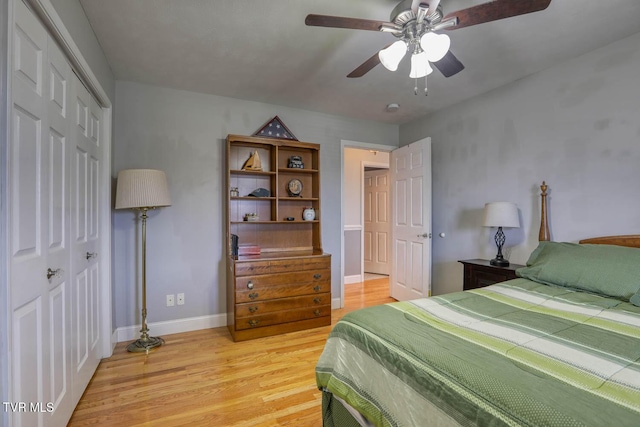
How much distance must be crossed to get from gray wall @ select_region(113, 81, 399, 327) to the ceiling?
0.65 ft

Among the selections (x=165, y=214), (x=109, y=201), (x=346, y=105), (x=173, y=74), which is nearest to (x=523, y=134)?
(x=346, y=105)

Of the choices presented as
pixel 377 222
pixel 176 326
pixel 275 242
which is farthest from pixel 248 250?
pixel 377 222

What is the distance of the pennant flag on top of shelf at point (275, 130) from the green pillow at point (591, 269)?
255 centimetres

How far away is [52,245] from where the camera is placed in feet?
5.03

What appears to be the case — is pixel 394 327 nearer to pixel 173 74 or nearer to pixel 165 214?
pixel 165 214

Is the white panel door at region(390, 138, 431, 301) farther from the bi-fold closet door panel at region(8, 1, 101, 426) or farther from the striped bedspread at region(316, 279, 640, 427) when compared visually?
the bi-fold closet door panel at region(8, 1, 101, 426)

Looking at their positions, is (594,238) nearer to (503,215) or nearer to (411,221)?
(503,215)

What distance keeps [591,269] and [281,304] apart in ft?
7.88

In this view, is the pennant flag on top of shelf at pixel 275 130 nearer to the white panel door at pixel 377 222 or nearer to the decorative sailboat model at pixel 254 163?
the decorative sailboat model at pixel 254 163

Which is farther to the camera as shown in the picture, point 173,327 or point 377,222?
point 377,222

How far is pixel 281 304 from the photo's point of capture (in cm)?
304

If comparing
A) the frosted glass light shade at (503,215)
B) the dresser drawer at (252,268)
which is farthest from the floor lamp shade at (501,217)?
the dresser drawer at (252,268)

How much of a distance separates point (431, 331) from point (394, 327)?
0.48 ft

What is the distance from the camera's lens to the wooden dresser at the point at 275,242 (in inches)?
115
